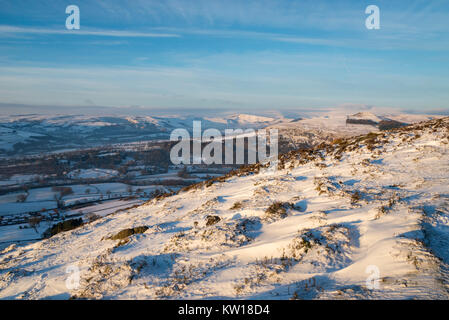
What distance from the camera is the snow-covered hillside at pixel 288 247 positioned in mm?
5809

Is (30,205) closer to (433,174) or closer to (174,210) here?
(174,210)

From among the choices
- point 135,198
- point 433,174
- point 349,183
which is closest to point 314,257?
point 349,183

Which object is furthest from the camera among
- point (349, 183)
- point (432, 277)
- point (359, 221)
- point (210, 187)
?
point (210, 187)

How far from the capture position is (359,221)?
333 inches

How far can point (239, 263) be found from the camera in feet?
24.8

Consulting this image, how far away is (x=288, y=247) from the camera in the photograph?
24.9ft

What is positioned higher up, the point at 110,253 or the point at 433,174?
the point at 433,174

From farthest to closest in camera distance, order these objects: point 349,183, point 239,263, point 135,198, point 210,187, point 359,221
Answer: point 135,198 < point 210,187 < point 349,183 < point 359,221 < point 239,263

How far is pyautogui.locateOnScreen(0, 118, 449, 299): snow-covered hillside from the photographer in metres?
5.81
